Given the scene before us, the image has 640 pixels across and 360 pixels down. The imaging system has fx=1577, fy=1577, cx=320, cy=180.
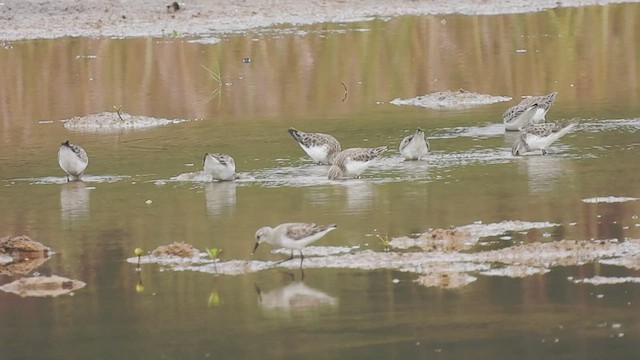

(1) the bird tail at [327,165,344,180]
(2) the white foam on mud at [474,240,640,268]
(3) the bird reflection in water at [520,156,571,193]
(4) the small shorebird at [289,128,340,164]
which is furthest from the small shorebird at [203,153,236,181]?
(2) the white foam on mud at [474,240,640,268]

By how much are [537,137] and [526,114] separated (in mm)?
2003

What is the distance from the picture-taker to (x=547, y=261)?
12.2m

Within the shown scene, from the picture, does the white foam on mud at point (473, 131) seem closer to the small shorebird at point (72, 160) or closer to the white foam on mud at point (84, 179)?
the white foam on mud at point (84, 179)

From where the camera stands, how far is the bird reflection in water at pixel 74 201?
1552 cm

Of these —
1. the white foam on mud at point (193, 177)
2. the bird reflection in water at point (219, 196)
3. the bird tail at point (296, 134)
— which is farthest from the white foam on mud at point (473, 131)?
the bird reflection in water at point (219, 196)

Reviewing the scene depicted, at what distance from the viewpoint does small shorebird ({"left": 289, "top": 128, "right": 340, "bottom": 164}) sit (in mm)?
18125

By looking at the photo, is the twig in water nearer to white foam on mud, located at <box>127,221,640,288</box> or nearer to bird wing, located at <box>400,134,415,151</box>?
bird wing, located at <box>400,134,415,151</box>

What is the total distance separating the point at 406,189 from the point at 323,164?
2563mm

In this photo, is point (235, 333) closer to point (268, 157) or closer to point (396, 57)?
point (268, 157)

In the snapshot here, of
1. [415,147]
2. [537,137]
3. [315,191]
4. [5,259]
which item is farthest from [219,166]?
[5,259]

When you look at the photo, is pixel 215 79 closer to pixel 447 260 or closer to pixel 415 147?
pixel 415 147

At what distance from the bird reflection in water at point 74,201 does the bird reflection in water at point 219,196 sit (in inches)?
48.6

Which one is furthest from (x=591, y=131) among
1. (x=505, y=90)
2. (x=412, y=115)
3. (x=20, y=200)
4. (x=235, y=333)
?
(x=235, y=333)

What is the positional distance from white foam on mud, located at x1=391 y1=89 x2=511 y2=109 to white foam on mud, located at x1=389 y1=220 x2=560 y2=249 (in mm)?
9233
